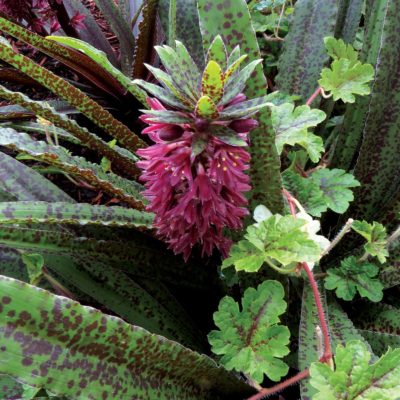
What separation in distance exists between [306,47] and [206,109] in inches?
27.7

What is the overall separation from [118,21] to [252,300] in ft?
4.12

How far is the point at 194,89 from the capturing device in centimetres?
74

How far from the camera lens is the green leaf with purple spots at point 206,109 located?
0.68 meters

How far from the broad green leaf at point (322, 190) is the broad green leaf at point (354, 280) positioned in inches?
4.5

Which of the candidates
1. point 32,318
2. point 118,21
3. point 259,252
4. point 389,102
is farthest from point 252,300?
point 118,21

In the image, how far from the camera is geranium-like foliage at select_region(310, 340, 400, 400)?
69 centimetres

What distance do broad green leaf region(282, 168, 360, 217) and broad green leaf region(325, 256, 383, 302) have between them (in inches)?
4.5

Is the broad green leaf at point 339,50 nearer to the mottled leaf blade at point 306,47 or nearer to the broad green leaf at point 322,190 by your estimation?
the mottled leaf blade at point 306,47

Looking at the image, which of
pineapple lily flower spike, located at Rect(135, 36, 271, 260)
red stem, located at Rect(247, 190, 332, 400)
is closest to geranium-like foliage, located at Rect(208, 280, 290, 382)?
red stem, located at Rect(247, 190, 332, 400)

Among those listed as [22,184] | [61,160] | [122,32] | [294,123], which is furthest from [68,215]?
[122,32]

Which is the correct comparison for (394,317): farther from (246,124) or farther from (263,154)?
(246,124)

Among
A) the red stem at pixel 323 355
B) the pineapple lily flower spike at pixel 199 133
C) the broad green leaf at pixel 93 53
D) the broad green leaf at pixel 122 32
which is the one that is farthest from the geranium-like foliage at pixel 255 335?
the broad green leaf at pixel 122 32

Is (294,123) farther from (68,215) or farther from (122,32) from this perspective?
(122,32)

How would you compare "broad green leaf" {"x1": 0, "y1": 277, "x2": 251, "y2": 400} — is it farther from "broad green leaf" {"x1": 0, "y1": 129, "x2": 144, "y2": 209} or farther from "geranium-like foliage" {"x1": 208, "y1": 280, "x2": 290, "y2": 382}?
"broad green leaf" {"x1": 0, "y1": 129, "x2": 144, "y2": 209}
